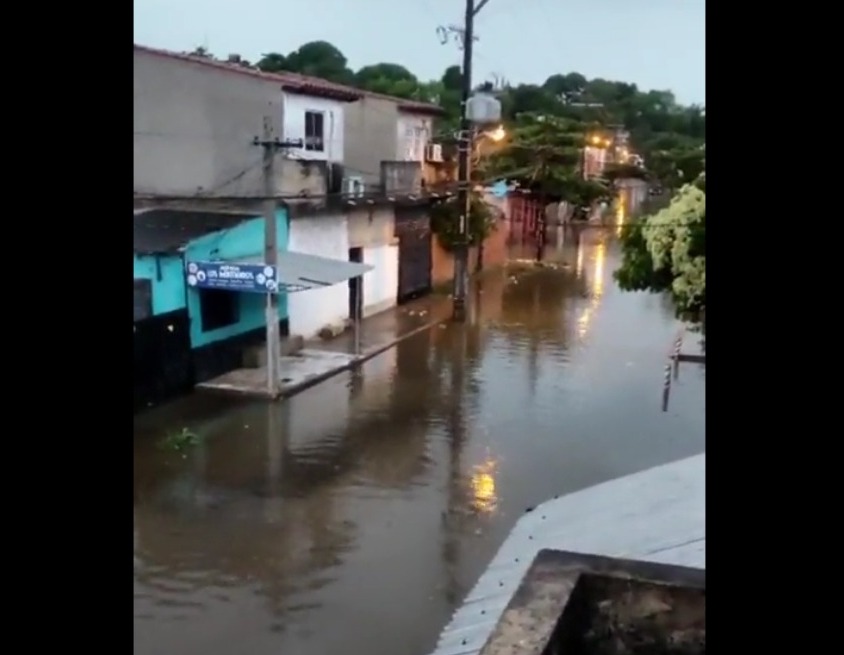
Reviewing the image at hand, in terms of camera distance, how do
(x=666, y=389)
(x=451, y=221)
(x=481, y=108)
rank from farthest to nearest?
(x=451, y=221), (x=481, y=108), (x=666, y=389)

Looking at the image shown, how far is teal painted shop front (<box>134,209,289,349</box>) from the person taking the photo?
26.3 feet

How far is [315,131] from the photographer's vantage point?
→ 443 inches

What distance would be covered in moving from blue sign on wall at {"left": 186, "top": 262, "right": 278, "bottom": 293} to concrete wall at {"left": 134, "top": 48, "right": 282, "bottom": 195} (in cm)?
201

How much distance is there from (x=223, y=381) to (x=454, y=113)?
395 inches

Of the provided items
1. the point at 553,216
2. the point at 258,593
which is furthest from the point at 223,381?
the point at 553,216

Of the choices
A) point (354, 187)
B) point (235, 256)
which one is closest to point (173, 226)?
point (235, 256)

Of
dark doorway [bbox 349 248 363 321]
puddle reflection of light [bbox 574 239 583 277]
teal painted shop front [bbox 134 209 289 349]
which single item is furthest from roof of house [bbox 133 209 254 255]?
puddle reflection of light [bbox 574 239 583 277]

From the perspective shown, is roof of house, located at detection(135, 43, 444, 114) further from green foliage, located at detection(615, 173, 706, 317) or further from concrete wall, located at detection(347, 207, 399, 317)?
green foliage, located at detection(615, 173, 706, 317)

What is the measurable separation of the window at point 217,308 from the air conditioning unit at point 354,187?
2823 mm

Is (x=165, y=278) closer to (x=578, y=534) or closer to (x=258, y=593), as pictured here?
(x=258, y=593)

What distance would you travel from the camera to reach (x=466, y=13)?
40.8 feet

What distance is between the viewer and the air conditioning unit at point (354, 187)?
11625 mm

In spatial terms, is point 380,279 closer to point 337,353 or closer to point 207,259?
point 337,353

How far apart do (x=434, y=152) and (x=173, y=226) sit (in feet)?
23.5
